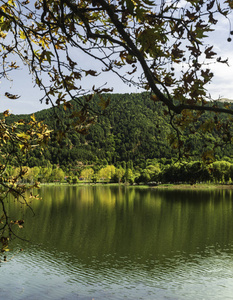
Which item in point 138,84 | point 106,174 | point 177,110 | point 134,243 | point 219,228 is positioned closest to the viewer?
point 177,110

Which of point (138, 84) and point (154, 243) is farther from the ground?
point (138, 84)

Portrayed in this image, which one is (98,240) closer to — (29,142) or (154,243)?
(154,243)

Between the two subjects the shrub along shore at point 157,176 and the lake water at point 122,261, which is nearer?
the lake water at point 122,261

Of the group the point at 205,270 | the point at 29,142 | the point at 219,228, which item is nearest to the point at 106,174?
the point at 219,228

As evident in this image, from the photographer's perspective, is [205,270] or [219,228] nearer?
[205,270]

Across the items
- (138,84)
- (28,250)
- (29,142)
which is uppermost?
(138,84)

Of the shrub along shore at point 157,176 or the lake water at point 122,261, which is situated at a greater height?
the shrub along shore at point 157,176

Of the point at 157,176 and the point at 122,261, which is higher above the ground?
the point at 157,176

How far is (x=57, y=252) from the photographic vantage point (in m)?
29.3

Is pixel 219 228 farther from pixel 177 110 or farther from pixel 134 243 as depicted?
pixel 177 110

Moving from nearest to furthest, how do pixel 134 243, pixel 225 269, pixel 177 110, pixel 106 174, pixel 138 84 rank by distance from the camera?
pixel 177 110, pixel 138 84, pixel 225 269, pixel 134 243, pixel 106 174

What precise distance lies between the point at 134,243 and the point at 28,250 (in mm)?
10062

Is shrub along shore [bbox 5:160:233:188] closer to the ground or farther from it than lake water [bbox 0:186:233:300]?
farther from it

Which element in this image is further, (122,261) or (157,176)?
(157,176)
